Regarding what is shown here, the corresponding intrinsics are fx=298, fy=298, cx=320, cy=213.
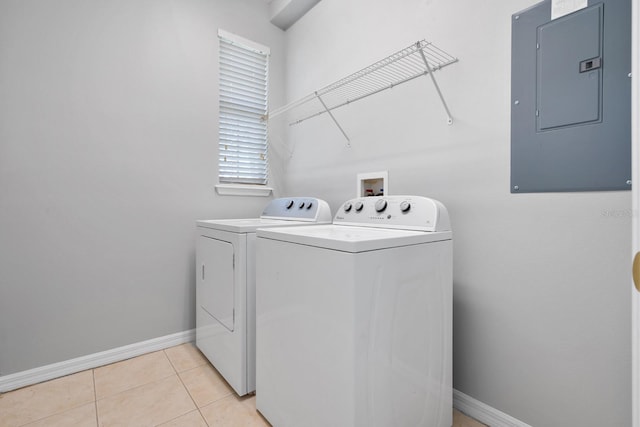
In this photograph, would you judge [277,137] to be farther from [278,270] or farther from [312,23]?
[278,270]

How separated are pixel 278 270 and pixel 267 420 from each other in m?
0.73

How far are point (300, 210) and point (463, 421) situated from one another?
141 cm

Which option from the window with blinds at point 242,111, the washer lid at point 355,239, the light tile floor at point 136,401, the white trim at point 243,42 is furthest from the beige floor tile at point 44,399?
the white trim at point 243,42

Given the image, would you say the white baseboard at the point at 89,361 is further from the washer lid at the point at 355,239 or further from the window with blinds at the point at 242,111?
the washer lid at the point at 355,239

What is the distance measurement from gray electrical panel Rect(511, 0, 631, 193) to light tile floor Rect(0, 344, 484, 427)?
117 cm

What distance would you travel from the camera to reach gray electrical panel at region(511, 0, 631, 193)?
1002mm

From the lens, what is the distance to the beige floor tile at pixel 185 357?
1869 millimetres

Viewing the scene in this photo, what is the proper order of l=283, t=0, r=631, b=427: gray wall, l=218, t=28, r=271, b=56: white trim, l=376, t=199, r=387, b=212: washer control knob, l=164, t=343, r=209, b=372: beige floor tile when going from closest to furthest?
l=283, t=0, r=631, b=427: gray wall, l=376, t=199, r=387, b=212: washer control knob, l=164, t=343, r=209, b=372: beige floor tile, l=218, t=28, r=271, b=56: white trim

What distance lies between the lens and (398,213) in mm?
1425

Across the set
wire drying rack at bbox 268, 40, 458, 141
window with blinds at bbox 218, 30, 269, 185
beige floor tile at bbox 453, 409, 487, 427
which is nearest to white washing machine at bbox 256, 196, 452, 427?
beige floor tile at bbox 453, 409, 487, 427

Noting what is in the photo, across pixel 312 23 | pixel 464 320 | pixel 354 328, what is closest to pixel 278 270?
pixel 354 328

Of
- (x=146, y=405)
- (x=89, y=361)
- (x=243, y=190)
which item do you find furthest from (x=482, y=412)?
(x=89, y=361)

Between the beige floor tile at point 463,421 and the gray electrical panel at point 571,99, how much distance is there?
1065mm

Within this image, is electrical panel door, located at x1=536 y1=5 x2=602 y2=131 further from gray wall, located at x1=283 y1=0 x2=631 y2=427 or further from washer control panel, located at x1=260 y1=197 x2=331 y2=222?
washer control panel, located at x1=260 y1=197 x2=331 y2=222
